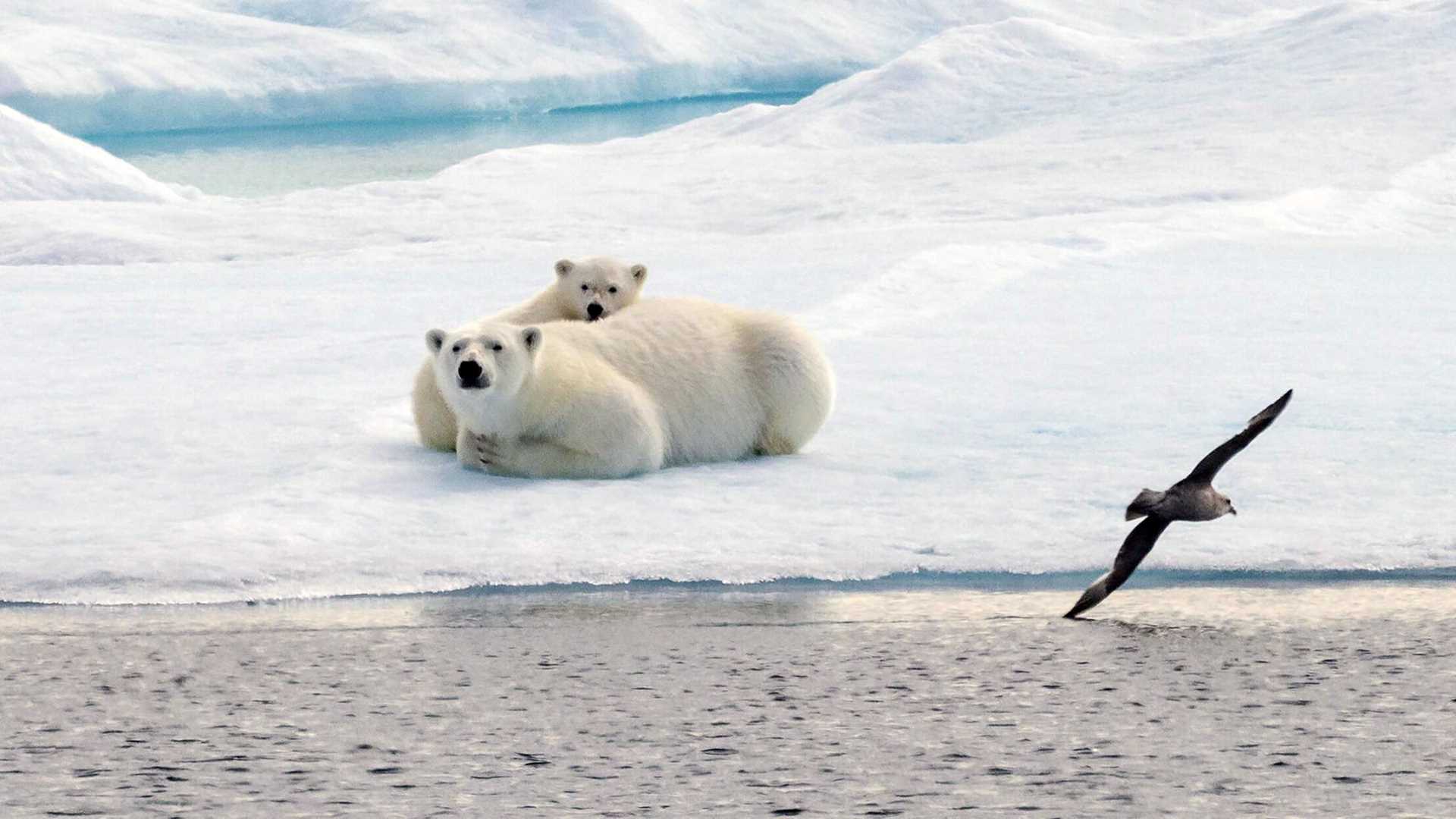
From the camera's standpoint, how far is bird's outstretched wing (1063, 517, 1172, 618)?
3.14 m

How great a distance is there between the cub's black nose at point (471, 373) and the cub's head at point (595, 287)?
912 mm

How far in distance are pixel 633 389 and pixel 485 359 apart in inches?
17.4

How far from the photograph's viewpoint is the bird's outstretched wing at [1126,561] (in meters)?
3.14

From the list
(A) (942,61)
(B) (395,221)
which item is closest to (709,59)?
(A) (942,61)

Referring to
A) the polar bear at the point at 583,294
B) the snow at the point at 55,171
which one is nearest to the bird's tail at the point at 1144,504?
the polar bear at the point at 583,294

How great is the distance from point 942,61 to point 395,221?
7.59 meters

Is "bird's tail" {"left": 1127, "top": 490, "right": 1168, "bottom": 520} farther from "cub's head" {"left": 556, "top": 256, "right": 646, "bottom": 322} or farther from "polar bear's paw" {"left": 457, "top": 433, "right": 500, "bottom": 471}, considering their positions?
"cub's head" {"left": 556, "top": 256, "right": 646, "bottom": 322}

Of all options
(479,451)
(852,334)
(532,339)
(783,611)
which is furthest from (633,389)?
(852,334)

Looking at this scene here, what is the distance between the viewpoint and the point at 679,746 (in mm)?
2672

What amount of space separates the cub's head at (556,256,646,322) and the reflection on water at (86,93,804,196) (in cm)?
1373

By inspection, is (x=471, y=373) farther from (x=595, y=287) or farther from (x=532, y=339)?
(x=595, y=287)

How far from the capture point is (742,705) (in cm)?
285

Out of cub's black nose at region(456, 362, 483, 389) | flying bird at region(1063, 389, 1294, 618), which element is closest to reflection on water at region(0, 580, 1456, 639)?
flying bird at region(1063, 389, 1294, 618)

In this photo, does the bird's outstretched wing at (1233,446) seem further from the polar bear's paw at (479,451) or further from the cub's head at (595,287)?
the cub's head at (595,287)
